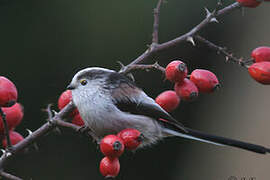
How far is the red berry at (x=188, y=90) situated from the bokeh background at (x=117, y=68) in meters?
2.11

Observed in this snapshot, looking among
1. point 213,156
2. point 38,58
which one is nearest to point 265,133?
point 213,156

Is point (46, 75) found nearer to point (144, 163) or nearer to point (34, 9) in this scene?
point (34, 9)

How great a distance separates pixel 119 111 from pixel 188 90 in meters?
0.39

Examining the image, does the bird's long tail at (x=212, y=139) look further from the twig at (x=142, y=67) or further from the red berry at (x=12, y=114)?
the red berry at (x=12, y=114)

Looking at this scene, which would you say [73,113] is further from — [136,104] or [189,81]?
[189,81]

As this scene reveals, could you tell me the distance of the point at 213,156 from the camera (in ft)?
15.5

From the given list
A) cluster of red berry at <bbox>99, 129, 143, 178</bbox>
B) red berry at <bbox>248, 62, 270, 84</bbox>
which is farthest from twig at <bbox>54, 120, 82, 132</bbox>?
red berry at <bbox>248, 62, 270, 84</bbox>

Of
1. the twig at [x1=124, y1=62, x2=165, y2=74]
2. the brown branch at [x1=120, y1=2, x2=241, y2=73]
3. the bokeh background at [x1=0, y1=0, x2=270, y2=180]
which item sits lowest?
the bokeh background at [x1=0, y1=0, x2=270, y2=180]

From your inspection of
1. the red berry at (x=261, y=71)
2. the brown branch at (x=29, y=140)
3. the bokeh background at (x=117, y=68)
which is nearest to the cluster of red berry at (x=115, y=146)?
the brown branch at (x=29, y=140)

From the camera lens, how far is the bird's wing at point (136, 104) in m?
2.27

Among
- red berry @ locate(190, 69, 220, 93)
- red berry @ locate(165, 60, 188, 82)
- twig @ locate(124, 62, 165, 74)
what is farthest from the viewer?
red berry @ locate(190, 69, 220, 93)

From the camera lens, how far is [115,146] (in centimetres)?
185

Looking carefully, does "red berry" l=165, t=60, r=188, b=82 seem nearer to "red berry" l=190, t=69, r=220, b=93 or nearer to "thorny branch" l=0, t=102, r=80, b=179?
"red berry" l=190, t=69, r=220, b=93

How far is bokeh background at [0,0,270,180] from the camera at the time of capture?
A: 14.2 feet
